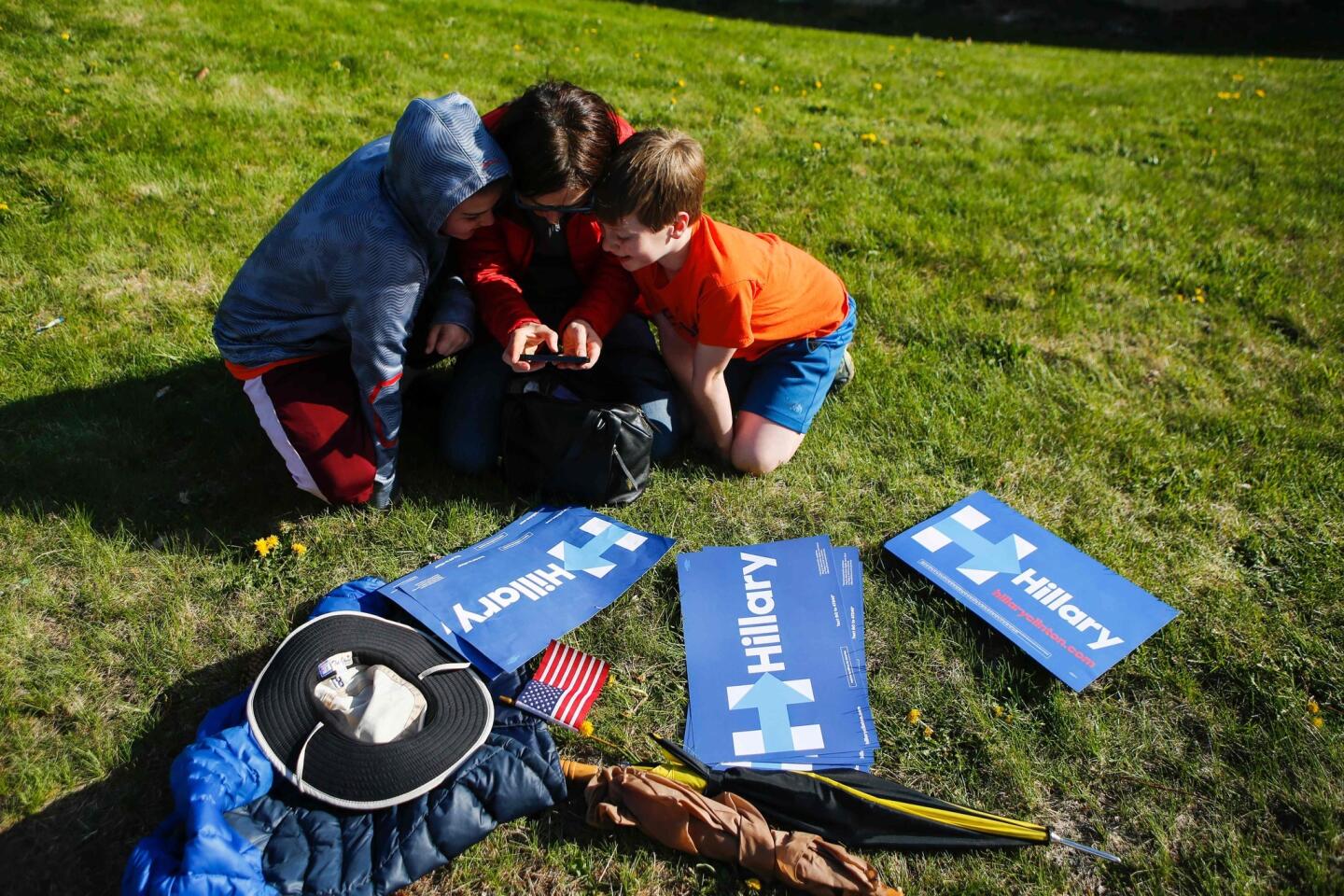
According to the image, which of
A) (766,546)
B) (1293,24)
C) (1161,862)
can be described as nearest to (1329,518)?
(1161,862)

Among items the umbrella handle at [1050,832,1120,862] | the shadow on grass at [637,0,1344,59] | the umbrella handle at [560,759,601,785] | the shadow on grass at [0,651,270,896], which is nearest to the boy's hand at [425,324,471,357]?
the shadow on grass at [0,651,270,896]

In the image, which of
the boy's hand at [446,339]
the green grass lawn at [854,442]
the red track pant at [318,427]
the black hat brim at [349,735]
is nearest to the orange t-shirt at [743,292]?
the green grass lawn at [854,442]

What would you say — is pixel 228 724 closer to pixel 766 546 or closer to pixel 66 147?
pixel 766 546

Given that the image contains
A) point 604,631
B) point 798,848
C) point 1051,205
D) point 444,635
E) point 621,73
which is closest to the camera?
point 798,848

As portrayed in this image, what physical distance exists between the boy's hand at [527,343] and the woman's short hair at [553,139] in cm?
44

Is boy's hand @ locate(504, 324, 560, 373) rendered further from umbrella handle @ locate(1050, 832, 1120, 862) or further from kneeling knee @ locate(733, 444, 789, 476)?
umbrella handle @ locate(1050, 832, 1120, 862)

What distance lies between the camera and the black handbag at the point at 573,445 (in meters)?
2.87

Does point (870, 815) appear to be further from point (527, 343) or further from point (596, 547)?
point (527, 343)

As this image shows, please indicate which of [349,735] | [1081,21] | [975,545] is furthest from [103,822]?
[1081,21]

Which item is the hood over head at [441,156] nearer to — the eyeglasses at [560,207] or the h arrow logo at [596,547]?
the eyeglasses at [560,207]

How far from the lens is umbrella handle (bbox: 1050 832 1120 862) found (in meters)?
2.08

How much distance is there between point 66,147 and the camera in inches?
181

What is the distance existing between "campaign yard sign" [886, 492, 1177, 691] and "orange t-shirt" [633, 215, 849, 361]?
2.84 ft

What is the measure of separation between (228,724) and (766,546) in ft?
5.46
